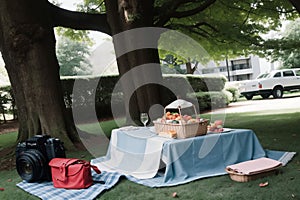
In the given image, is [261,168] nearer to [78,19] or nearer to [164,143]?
[164,143]

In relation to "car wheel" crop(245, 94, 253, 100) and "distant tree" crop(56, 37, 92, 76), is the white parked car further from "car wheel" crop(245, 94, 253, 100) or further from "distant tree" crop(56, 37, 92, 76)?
"distant tree" crop(56, 37, 92, 76)

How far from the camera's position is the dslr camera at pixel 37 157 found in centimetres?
471

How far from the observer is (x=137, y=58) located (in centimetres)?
826

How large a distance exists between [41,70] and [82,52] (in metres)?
28.1

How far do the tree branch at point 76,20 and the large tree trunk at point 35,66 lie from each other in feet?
2.72

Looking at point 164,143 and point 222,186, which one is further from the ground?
point 164,143

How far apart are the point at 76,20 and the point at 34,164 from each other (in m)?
5.13

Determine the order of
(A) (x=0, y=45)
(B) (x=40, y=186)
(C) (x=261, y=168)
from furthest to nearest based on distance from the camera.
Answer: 1. (A) (x=0, y=45)
2. (B) (x=40, y=186)
3. (C) (x=261, y=168)

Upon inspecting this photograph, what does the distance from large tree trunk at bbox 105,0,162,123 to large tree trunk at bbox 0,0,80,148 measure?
1688 mm

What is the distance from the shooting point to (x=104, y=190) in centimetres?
413

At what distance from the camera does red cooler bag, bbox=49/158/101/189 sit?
4.32 metres

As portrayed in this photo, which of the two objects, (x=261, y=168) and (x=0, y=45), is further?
(x=0, y=45)

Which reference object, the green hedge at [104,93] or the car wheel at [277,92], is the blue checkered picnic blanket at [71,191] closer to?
the green hedge at [104,93]

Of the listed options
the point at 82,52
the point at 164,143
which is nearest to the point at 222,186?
the point at 164,143
